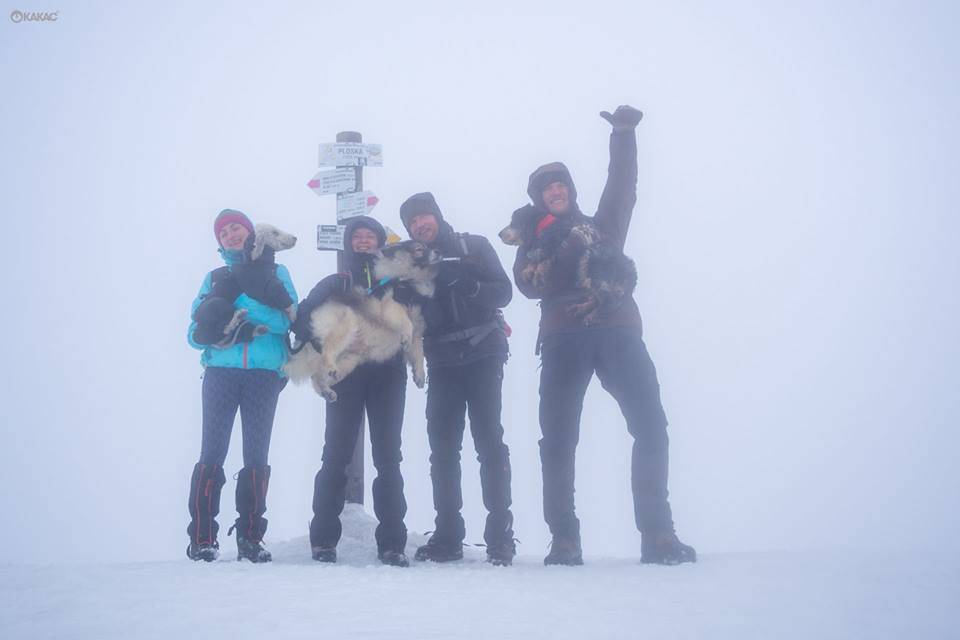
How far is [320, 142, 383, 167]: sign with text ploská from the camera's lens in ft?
19.1

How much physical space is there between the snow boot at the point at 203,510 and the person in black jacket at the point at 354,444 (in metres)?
0.57

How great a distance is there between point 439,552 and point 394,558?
364 millimetres

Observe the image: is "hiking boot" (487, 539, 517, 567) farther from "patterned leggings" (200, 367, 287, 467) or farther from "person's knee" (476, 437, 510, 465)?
"patterned leggings" (200, 367, 287, 467)

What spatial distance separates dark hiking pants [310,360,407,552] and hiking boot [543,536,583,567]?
879mm

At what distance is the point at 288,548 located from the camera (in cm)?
491

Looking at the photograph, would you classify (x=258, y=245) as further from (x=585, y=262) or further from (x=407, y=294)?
(x=585, y=262)

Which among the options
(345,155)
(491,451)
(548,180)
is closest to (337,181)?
(345,155)

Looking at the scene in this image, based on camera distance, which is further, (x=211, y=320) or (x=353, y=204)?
(x=353, y=204)

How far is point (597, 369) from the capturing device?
4.38 metres

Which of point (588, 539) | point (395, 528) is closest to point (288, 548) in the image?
point (395, 528)

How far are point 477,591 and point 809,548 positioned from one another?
7.86 feet

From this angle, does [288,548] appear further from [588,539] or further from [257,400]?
[588,539]

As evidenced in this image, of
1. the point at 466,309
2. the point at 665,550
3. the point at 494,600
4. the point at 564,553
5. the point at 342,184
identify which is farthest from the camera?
the point at 342,184

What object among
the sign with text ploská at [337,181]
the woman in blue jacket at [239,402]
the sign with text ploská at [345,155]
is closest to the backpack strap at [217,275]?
the woman in blue jacket at [239,402]
